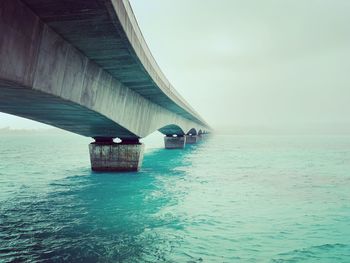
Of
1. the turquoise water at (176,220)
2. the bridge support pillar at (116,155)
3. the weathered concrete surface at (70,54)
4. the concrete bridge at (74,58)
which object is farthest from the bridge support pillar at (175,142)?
the weathered concrete surface at (70,54)

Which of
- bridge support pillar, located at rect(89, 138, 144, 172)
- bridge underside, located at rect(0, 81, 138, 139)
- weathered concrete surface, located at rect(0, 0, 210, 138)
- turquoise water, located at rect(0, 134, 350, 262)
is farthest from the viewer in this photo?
bridge support pillar, located at rect(89, 138, 144, 172)

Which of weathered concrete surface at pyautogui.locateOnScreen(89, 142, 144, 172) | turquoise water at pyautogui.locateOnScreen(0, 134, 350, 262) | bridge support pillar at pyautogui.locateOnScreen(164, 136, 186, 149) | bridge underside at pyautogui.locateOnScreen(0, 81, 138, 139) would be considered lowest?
turquoise water at pyautogui.locateOnScreen(0, 134, 350, 262)

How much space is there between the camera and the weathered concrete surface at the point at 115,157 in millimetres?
22672

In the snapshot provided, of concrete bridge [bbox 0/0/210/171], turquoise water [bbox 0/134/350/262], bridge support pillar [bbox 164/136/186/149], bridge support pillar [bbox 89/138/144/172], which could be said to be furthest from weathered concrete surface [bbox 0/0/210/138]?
bridge support pillar [bbox 164/136/186/149]

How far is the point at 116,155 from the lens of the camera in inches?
913

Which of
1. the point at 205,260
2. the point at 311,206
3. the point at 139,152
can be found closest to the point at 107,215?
the point at 205,260

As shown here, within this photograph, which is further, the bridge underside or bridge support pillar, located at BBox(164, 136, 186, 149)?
bridge support pillar, located at BBox(164, 136, 186, 149)

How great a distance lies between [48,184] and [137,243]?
40.2 feet

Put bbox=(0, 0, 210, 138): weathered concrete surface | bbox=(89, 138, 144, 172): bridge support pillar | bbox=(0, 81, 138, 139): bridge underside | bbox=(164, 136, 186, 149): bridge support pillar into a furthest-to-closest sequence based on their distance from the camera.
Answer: bbox=(164, 136, 186, 149): bridge support pillar, bbox=(89, 138, 144, 172): bridge support pillar, bbox=(0, 81, 138, 139): bridge underside, bbox=(0, 0, 210, 138): weathered concrete surface

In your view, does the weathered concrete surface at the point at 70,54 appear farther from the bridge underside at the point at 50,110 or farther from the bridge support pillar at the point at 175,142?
the bridge support pillar at the point at 175,142

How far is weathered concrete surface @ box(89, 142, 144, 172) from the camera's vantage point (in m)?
22.7

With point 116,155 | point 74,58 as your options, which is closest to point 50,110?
point 74,58

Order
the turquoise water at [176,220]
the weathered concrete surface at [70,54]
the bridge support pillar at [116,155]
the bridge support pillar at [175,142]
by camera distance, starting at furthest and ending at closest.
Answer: the bridge support pillar at [175,142]
the bridge support pillar at [116,155]
the turquoise water at [176,220]
the weathered concrete surface at [70,54]

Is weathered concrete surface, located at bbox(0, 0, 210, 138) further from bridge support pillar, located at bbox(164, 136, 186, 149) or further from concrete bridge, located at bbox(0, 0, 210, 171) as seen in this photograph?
bridge support pillar, located at bbox(164, 136, 186, 149)
